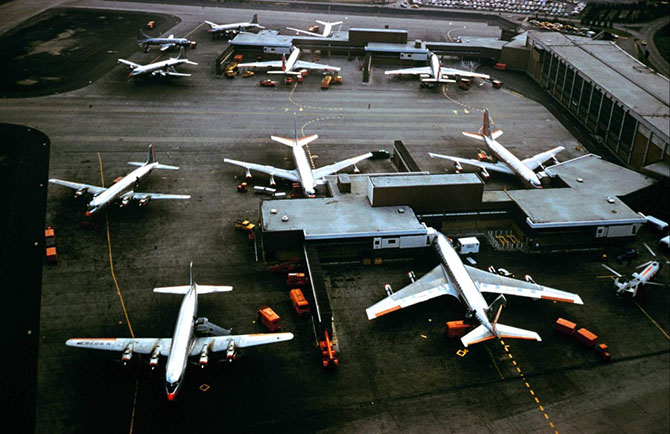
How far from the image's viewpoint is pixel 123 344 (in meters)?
50.4

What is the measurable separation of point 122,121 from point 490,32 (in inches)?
4853

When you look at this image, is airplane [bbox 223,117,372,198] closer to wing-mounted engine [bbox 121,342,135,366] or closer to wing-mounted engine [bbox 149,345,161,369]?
wing-mounted engine [bbox 149,345,161,369]

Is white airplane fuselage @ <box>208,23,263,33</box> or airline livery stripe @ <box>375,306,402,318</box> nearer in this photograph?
airline livery stripe @ <box>375,306,402,318</box>

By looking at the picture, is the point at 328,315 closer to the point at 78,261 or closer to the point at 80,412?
the point at 80,412

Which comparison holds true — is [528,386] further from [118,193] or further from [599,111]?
[599,111]

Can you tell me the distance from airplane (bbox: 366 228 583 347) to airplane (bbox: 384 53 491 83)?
6906 cm

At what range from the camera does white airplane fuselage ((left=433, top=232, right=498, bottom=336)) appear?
55531 mm

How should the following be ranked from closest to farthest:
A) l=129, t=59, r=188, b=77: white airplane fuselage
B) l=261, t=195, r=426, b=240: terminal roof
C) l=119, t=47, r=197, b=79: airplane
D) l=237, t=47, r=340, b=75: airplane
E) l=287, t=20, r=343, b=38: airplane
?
l=261, t=195, r=426, b=240: terminal roof → l=129, t=59, r=188, b=77: white airplane fuselage → l=119, t=47, r=197, b=79: airplane → l=237, t=47, r=340, b=75: airplane → l=287, t=20, r=343, b=38: airplane

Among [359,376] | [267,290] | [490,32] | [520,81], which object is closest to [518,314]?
[359,376]

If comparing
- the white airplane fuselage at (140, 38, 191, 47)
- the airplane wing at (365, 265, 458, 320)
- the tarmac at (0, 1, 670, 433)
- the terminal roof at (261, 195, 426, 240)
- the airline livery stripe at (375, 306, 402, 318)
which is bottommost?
the tarmac at (0, 1, 670, 433)

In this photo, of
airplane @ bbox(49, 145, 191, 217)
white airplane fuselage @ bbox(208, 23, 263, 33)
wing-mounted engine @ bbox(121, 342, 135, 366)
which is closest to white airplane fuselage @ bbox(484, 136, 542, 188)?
airplane @ bbox(49, 145, 191, 217)

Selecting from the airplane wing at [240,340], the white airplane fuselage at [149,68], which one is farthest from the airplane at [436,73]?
the airplane wing at [240,340]

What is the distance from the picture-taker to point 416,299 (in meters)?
58.9

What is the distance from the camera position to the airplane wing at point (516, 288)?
59.3 meters
